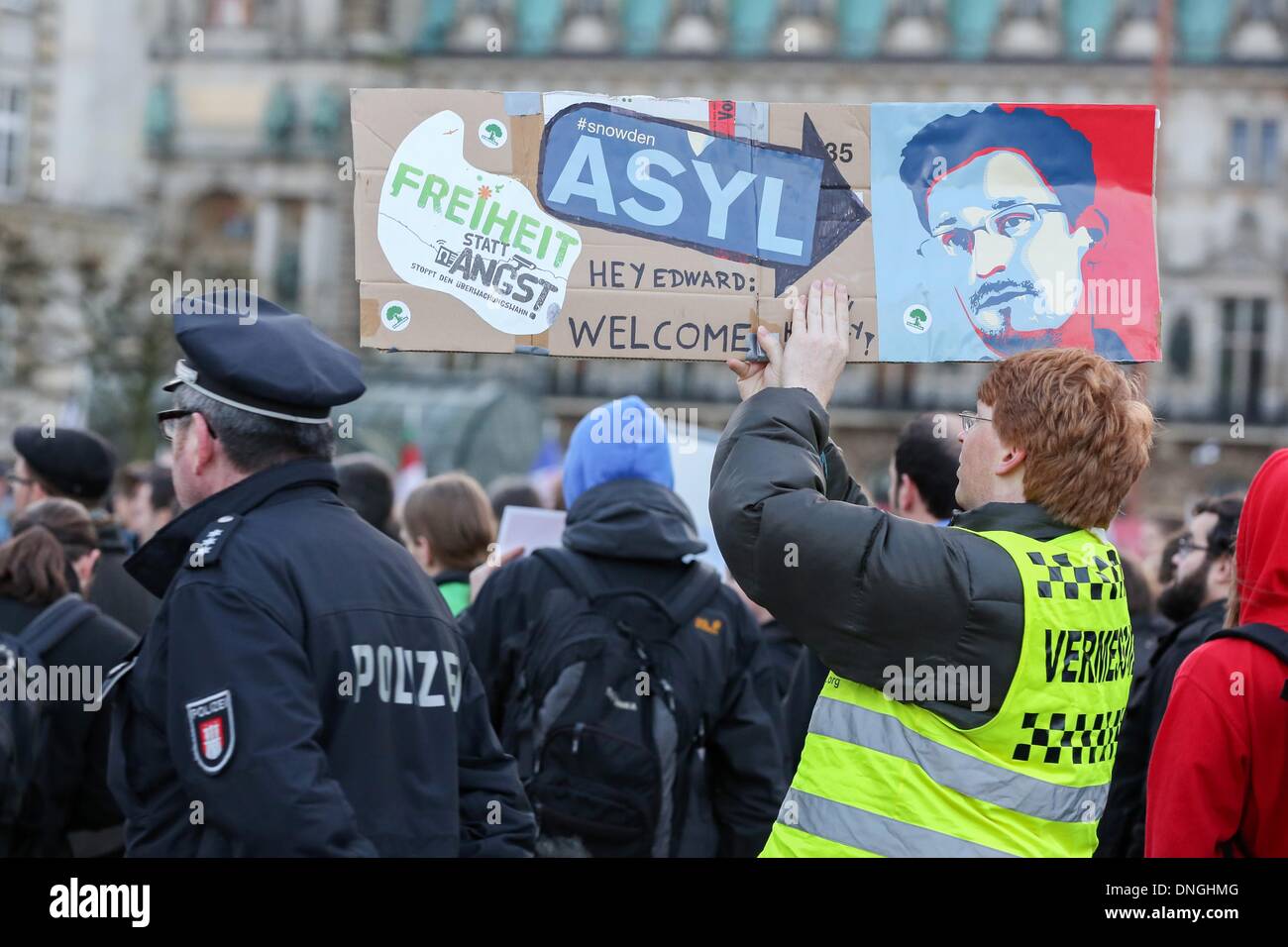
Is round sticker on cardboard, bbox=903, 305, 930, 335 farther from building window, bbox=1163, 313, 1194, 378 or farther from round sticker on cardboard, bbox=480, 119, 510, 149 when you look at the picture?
building window, bbox=1163, 313, 1194, 378

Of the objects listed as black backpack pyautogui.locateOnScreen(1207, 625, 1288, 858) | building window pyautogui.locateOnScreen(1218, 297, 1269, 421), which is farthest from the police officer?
building window pyautogui.locateOnScreen(1218, 297, 1269, 421)

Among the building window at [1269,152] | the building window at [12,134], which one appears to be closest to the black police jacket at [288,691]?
the building window at [12,134]

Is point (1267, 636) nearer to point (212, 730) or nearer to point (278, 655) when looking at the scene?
point (278, 655)

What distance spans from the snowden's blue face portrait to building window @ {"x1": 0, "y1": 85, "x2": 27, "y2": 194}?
32.8 metres

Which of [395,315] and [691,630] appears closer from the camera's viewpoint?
[395,315]

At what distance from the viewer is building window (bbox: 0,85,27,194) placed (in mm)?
33688

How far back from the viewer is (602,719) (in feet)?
15.2

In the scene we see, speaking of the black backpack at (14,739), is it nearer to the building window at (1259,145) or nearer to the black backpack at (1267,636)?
the black backpack at (1267,636)

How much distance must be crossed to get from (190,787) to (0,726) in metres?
1.15

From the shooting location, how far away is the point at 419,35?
47.8 metres

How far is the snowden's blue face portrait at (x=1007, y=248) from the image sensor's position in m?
3.78

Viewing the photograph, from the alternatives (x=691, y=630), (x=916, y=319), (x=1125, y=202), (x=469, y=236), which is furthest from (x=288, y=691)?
(x=1125, y=202)

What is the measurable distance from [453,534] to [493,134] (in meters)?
2.47
